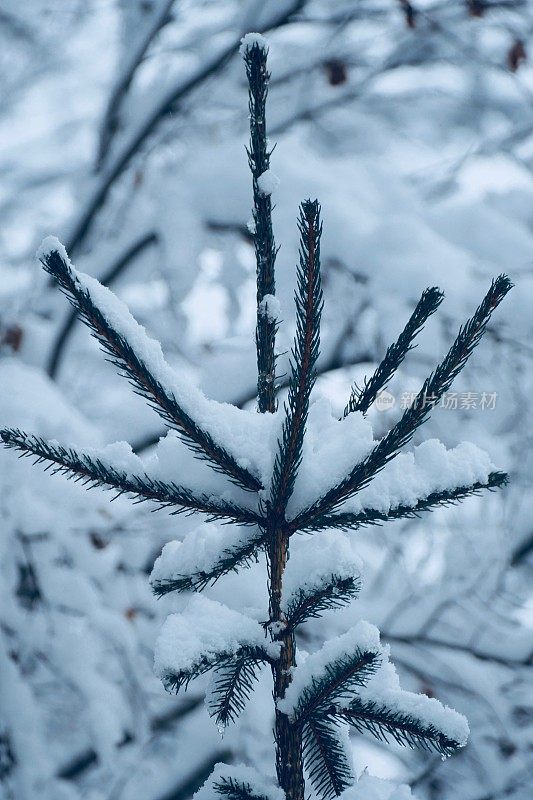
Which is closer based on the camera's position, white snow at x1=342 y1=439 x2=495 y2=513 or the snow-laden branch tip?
the snow-laden branch tip

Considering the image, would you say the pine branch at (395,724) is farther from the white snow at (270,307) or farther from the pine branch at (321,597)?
the white snow at (270,307)

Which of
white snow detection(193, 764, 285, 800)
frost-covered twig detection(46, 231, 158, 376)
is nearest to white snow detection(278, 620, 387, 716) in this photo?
white snow detection(193, 764, 285, 800)

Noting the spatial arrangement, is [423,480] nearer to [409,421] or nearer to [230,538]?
[409,421]

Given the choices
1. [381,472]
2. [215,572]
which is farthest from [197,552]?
[381,472]

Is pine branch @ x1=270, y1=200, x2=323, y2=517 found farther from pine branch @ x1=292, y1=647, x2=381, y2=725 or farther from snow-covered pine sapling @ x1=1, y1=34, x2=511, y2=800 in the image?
pine branch @ x1=292, y1=647, x2=381, y2=725

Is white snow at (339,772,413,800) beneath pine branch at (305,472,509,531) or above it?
beneath

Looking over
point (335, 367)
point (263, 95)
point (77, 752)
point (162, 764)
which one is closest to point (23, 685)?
point (77, 752)
